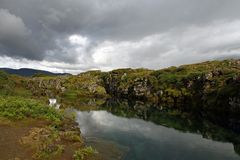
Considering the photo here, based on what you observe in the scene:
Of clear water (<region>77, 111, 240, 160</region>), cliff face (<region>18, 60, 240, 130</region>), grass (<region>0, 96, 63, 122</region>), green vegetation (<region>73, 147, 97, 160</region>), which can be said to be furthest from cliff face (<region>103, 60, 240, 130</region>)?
grass (<region>0, 96, 63, 122</region>)

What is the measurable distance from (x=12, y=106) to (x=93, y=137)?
1008 inches

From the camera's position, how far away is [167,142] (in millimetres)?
59969

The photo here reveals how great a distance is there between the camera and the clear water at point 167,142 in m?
→ 48.7

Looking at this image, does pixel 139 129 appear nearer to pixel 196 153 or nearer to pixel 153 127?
pixel 153 127

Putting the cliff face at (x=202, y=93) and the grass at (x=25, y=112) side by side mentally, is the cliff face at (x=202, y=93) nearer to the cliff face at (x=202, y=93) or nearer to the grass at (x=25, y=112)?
the cliff face at (x=202, y=93)

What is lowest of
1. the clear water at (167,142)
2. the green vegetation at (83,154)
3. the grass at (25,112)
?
the clear water at (167,142)

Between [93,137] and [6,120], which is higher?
[6,120]

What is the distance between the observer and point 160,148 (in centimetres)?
5394

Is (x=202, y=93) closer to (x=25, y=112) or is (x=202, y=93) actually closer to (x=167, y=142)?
(x=167, y=142)

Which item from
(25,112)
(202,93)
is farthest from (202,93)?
(25,112)

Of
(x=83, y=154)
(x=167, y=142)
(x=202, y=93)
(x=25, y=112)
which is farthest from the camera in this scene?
(x=202, y=93)

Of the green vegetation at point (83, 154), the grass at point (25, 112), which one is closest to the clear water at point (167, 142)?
the green vegetation at point (83, 154)

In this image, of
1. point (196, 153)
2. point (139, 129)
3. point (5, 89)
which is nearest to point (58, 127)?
point (139, 129)

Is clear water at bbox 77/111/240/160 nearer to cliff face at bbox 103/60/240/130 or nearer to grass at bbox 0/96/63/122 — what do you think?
grass at bbox 0/96/63/122
